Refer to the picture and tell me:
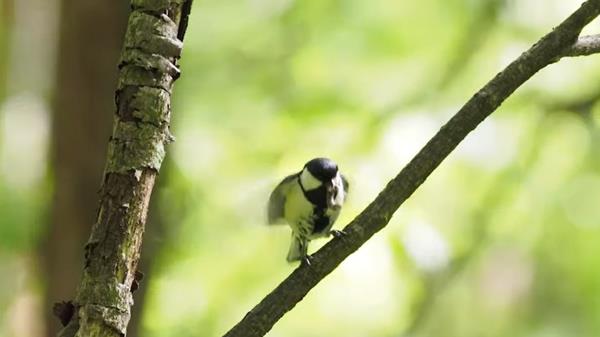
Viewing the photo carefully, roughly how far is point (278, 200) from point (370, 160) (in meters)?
1.16

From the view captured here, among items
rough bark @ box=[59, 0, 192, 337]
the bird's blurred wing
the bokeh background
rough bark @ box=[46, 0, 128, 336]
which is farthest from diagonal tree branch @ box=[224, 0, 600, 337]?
the bokeh background

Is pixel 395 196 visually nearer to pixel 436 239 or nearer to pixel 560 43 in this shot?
pixel 560 43

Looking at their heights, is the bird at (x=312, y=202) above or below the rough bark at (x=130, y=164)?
above

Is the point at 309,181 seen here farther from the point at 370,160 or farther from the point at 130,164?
the point at 370,160

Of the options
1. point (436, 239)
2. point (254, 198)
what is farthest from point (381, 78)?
point (254, 198)

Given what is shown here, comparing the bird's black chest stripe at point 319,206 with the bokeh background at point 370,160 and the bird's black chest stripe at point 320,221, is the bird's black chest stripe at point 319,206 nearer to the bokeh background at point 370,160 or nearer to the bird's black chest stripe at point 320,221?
the bird's black chest stripe at point 320,221

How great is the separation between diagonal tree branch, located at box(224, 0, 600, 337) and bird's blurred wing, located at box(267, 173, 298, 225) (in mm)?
461

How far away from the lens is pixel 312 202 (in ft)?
4.17

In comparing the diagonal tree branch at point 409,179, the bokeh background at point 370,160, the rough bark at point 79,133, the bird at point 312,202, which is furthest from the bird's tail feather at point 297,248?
the bokeh background at point 370,160

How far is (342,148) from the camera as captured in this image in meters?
2.57

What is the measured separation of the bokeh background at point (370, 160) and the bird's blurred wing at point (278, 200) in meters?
0.96

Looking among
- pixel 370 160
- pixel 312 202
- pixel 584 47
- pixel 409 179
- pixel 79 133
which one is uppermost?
pixel 370 160

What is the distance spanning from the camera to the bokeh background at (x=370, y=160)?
Result: 2.50 m

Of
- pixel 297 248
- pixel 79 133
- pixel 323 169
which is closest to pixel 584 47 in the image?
pixel 323 169
